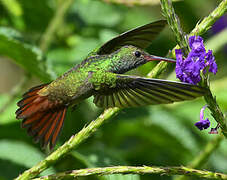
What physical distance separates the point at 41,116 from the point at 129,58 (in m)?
0.45

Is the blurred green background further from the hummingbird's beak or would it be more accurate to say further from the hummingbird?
the hummingbird's beak

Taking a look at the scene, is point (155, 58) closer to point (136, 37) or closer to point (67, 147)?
point (136, 37)

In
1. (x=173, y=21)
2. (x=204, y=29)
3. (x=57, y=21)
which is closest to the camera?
(x=173, y=21)

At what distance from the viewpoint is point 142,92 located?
1445mm

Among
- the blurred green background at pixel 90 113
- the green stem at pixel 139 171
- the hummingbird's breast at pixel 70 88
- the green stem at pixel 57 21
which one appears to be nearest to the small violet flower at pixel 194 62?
the green stem at pixel 139 171

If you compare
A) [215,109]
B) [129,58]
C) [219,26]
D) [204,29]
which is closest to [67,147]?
[129,58]

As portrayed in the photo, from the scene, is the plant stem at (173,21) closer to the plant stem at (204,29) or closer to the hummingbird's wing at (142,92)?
the plant stem at (204,29)

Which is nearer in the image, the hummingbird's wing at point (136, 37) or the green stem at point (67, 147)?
the green stem at point (67, 147)

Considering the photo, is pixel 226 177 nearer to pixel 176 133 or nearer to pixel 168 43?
pixel 176 133

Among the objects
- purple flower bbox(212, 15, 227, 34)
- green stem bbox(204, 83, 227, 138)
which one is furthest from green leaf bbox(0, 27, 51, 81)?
purple flower bbox(212, 15, 227, 34)

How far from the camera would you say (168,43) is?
338 cm

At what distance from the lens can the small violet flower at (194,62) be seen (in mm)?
1346

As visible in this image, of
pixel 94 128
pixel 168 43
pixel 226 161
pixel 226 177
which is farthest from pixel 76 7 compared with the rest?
pixel 226 177

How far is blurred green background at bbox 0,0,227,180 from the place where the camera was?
7.39 feet
